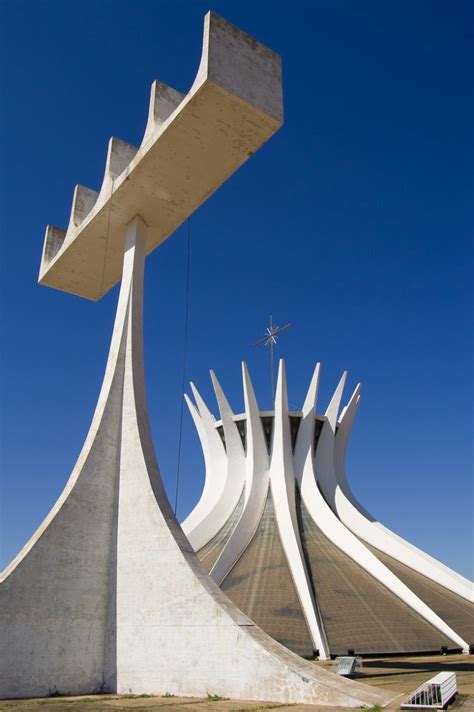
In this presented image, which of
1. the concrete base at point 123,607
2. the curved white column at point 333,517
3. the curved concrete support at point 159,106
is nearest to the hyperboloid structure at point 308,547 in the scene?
the curved white column at point 333,517

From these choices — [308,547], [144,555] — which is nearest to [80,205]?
[144,555]

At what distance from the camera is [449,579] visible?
70.3 ft

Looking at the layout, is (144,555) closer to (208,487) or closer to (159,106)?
(159,106)

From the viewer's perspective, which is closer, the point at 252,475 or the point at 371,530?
the point at 371,530

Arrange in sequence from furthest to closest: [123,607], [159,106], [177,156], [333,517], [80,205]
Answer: [333,517]
[80,205]
[159,106]
[177,156]
[123,607]

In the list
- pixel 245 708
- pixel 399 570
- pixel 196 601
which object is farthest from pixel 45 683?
pixel 399 570

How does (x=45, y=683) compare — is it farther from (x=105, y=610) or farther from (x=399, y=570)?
(x=399, y=570)

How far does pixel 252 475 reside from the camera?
24062 mm

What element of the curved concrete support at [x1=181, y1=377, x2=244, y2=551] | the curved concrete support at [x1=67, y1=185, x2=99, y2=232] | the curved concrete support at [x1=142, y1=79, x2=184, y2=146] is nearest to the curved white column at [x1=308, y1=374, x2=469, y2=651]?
the curved concrete support at [x1=181, y1=377, x2=244, y2=551]

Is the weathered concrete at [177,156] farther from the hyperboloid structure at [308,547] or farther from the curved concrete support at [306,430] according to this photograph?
the curved concrete support at [306,430]

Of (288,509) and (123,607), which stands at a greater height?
(288,509)

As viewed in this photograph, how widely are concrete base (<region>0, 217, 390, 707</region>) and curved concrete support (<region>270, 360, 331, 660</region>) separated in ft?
27.3

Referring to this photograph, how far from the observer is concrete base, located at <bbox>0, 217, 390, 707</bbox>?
744 centimetres

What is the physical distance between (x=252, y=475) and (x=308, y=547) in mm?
4020
